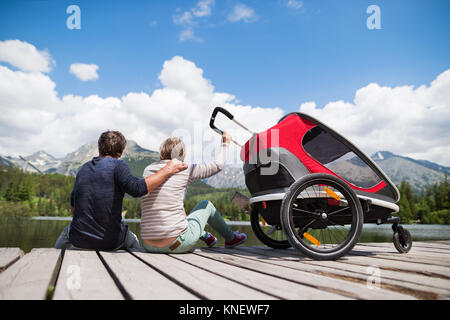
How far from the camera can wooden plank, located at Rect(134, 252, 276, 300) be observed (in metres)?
1.50

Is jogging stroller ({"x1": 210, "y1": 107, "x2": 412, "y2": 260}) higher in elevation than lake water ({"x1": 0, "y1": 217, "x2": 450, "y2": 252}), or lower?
higher

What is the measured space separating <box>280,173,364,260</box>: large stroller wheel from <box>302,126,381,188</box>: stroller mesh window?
1.28 ft

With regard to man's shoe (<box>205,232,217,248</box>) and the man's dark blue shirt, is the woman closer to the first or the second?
the man's dark blue shirt

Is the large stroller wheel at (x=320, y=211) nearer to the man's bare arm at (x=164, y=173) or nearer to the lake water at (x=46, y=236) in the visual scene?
the man's bare arm at (x=164, y=173)

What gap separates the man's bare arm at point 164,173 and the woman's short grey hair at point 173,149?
11 centimetres

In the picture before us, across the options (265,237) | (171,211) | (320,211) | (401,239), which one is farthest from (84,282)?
(401,239)

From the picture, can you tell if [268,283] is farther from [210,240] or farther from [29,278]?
[210,240]

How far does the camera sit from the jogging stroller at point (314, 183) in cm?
295

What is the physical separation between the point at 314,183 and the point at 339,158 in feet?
2.49

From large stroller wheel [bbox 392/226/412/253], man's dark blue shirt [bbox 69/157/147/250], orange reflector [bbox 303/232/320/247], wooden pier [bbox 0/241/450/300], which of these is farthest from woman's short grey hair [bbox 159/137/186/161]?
large stroller wheel [bbox 392/226/412/253]

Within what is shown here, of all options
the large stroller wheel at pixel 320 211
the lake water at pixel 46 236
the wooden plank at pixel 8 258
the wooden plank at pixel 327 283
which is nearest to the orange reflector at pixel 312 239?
the large stroller wheel at pixel 320 211

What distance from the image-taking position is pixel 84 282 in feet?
5.72

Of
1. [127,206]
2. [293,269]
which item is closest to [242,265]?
[293,269]

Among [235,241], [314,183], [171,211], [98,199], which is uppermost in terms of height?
[314,183]
